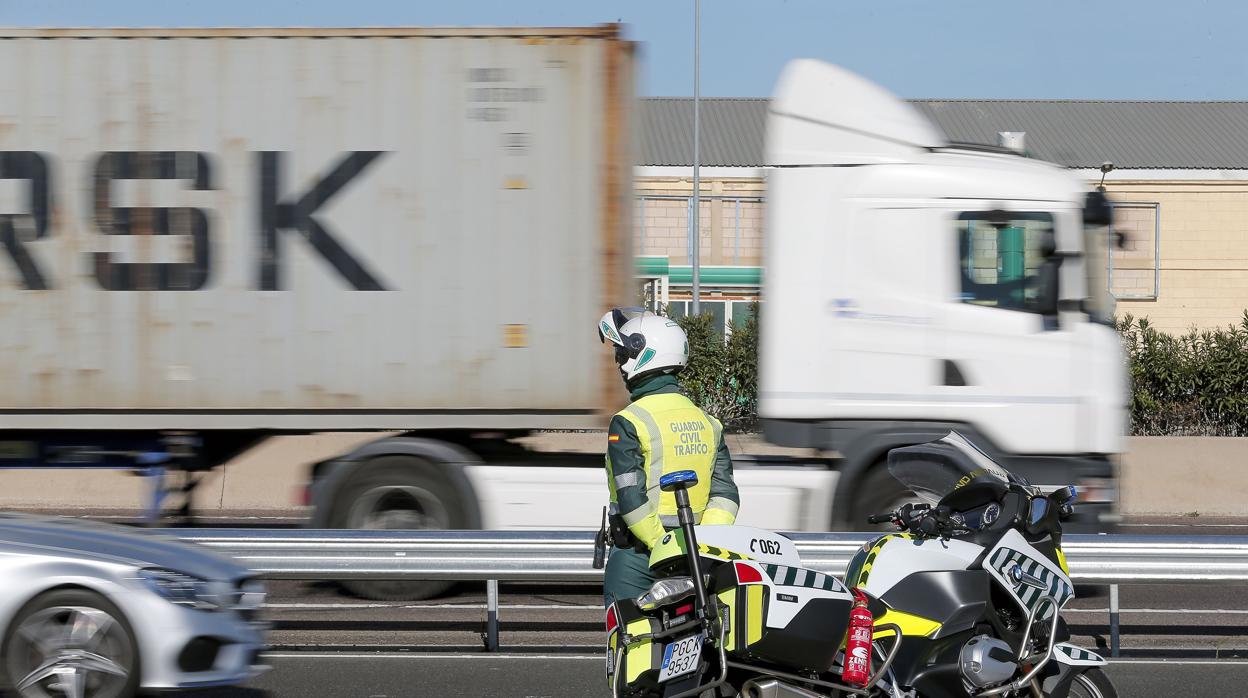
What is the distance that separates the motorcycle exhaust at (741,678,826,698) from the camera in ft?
14.6

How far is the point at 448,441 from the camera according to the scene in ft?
33.7

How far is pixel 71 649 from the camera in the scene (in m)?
6.13

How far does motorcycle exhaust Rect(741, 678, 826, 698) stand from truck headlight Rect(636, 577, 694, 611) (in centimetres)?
43

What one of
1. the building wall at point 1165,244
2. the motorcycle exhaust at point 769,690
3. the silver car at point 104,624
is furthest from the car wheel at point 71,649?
the building wall at point 1165,244

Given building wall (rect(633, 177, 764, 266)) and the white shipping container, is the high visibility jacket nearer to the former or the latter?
the white shipping container

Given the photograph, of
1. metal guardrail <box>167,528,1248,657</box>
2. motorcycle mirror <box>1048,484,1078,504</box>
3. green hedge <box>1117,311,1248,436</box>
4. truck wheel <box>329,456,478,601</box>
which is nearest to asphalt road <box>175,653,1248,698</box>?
metal guardrail <box>167,528,1248,657</box>

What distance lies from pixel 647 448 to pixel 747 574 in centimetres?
66

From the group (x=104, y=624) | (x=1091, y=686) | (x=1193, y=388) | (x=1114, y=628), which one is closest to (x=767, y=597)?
(x=1091, y=686)

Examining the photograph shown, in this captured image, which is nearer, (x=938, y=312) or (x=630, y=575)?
(x=630, y=575)

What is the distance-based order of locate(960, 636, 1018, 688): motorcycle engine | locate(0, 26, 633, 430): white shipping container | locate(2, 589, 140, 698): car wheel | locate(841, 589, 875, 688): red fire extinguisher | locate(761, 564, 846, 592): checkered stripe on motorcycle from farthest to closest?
locate(0, 26, 633, 430): white shipping container
locate(2, 589, 140, 698): car wheel
locate(960, 636, 1018, 688): motorcycle engine
locate(841, 589, 875, 688): red fire extinguisher
locate(761, 564, 846, 592): checkered stripe on motorcycle

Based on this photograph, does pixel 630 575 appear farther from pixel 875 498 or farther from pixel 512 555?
pixel 875 498

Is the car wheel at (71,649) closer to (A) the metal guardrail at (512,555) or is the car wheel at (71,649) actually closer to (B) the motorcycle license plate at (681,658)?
(A) the metal guardrail at (512,555)

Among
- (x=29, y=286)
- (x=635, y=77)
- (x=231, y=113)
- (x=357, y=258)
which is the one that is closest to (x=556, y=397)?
(x=357, y=258)

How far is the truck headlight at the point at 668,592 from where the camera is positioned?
168 inches
